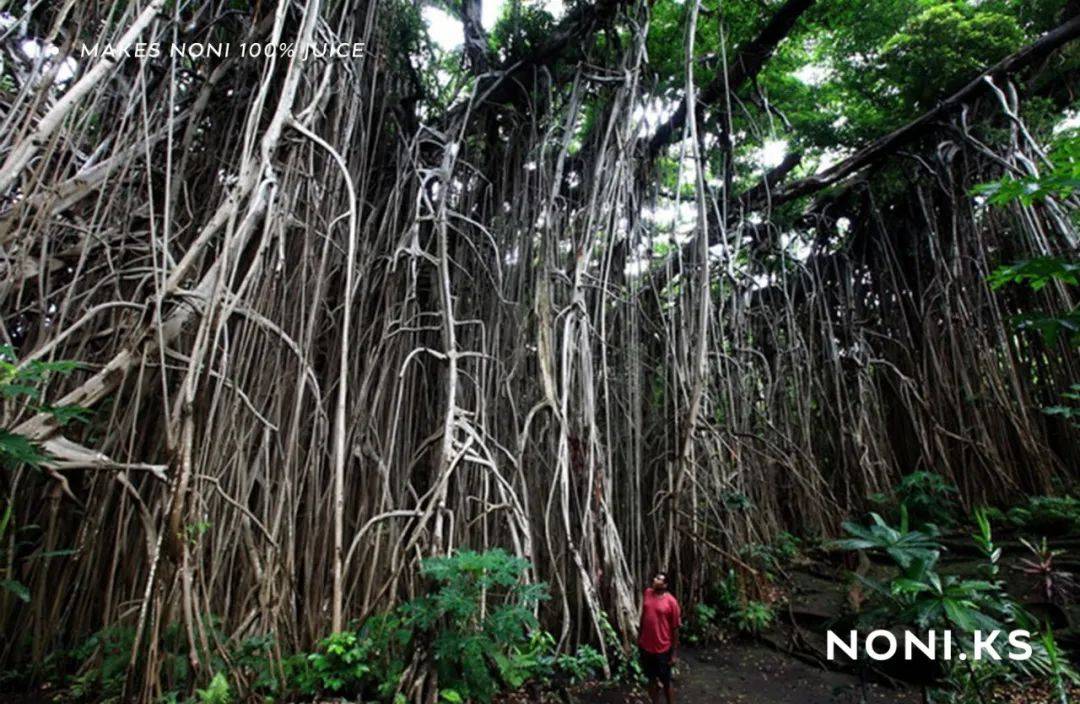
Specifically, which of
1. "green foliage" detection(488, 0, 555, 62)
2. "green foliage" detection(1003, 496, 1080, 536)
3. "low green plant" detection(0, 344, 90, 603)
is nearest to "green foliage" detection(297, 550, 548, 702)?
"low green plant" detection(0, 344, 90, 603)

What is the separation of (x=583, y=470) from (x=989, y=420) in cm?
329

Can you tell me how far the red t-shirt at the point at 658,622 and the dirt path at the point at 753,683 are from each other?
294 mm

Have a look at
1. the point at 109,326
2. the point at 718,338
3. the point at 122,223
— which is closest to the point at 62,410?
the point at 109,326

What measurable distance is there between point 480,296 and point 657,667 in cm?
213

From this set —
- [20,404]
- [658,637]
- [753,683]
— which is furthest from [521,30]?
[753,683]

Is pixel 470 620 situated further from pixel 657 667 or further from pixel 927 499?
pixel 927 499

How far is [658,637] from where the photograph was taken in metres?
2.43

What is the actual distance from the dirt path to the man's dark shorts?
0.62 ft

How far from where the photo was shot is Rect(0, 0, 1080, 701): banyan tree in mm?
2045

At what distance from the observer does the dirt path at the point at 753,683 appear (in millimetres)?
2742

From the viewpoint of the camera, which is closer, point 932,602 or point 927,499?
point 932,602

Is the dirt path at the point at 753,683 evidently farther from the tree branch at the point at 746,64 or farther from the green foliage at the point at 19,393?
the tree branch at the point at 746,64

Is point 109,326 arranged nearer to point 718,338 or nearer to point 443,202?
point 443,202

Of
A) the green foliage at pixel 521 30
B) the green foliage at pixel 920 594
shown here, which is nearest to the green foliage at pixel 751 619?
the green foliage at pixel 920 594
